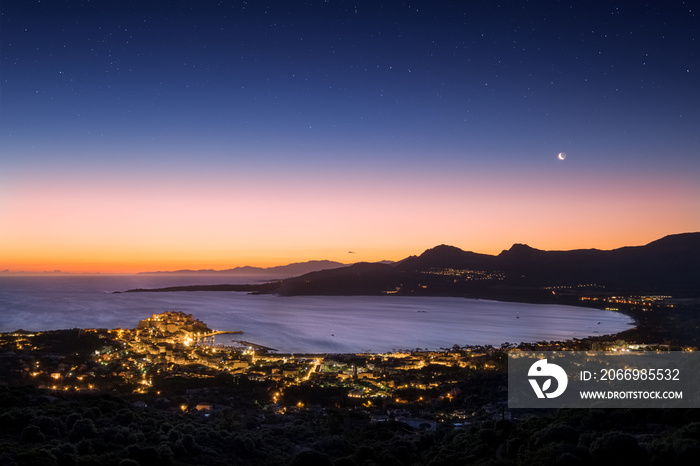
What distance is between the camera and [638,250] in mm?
117875

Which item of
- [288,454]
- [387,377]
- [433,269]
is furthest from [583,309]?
[288,454]

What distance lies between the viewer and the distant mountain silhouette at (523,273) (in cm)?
10038

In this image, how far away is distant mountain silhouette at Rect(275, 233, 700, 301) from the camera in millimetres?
100375

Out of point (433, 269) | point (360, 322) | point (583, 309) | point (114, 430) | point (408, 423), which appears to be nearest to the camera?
point (114, 430)

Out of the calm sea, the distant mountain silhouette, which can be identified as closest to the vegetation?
the calm sea

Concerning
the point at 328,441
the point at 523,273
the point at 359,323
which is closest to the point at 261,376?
the point at 328,441

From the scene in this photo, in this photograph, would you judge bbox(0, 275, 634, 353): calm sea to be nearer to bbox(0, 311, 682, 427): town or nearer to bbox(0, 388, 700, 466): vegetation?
bbox(0, 311, 682, 427): town

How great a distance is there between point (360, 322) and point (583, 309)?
46.1m

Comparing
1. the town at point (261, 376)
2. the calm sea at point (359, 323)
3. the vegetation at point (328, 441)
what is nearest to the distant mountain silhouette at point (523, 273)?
the calm sea at point (359, 323)

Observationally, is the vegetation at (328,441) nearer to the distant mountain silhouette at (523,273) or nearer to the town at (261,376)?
the town at (261,376)

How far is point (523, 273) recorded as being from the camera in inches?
4914

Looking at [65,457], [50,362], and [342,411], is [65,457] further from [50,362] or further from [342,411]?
[50,362]

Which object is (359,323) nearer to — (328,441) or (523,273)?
(328,441)

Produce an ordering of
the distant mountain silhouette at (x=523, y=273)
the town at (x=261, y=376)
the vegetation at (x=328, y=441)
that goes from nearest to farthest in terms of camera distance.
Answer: the vegetation at (x=328, y=441)
the town at (x=261, y=376)
the distant mountain silhouette at (x=523, y=273)
